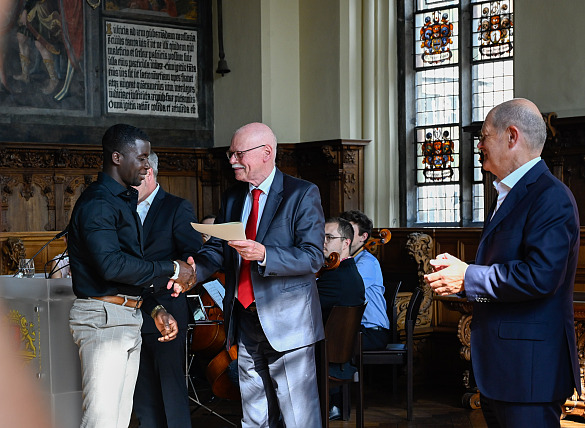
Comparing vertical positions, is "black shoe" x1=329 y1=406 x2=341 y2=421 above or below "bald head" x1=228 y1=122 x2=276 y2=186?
below

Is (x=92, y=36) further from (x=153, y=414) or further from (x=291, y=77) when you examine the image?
(x=153, y=414)

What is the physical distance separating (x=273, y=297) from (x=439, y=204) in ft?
21.2

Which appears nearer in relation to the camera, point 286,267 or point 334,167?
point 286,267

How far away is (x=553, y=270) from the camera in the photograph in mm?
2646

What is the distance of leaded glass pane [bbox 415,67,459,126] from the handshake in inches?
258

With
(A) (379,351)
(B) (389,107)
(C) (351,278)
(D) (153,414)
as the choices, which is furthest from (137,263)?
(B) (389,107)

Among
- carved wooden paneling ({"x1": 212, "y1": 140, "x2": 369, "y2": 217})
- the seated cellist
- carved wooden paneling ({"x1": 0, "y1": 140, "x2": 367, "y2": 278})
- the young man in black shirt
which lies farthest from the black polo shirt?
carved wooden paneling ({"x1": 212, "y1": 140, "x2": 369, "y2": 217})

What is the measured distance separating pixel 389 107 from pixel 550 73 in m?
2.23

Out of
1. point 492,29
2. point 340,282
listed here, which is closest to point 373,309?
point 340,282

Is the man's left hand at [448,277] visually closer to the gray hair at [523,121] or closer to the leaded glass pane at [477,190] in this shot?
the gray hair at [523,121]

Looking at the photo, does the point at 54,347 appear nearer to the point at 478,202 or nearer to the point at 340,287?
the point at 340,287

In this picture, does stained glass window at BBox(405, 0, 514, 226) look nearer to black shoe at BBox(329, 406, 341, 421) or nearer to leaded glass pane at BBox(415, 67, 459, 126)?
leaded glass pane at BBox(415, 67, 459, 126)

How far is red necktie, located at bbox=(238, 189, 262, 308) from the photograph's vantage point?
3.65 metres

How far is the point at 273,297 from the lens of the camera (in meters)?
3.61
